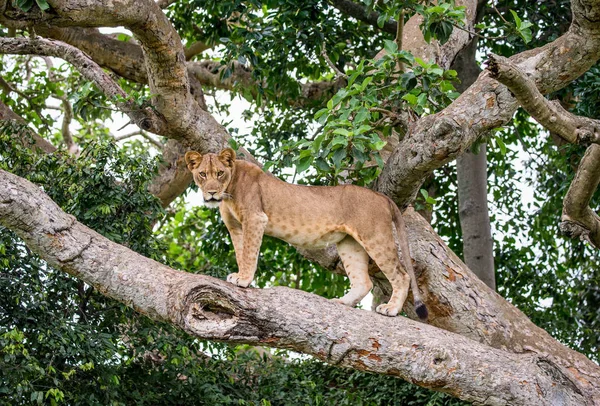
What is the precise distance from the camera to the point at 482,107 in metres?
5.54

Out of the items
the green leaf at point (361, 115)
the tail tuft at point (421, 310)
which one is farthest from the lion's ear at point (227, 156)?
the tail tuft at point (421, 310)

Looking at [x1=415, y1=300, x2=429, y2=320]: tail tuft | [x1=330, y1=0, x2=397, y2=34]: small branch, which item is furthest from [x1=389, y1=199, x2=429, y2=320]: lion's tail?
[x1=330, y1=0, x2=397, y2=34]: small branch

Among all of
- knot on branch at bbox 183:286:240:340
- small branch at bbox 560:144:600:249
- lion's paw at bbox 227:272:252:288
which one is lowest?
knot on branch at bbox 183:286:240:340

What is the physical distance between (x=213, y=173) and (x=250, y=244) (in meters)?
0.45

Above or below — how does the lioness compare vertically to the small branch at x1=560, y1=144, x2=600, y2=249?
below

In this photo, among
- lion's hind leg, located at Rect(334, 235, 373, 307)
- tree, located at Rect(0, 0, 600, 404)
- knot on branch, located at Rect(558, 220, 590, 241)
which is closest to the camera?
tree, located at Rect(0, 0, 600, 404)

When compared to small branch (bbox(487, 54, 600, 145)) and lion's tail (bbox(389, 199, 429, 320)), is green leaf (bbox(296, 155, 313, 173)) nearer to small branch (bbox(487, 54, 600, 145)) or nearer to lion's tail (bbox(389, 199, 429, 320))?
lion's tail (bbox(389, 199, 429, 320))

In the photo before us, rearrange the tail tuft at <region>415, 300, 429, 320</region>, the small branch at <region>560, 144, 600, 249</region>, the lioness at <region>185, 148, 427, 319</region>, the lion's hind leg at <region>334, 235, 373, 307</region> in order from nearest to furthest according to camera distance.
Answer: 1. the lioness at <region>185, 148, 427, 319</region>
2. the tail tuft at <region>415, 300, 429, 320</region>
3. the lion's hind leg at <region>334, 235, 373, 307</region>
4. the small branch at <region>560, 144, 600, 249</region>

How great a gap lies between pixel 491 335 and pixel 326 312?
4.79ft

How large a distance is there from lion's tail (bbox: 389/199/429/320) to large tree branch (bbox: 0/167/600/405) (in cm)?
49

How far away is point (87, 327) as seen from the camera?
19.8 feet

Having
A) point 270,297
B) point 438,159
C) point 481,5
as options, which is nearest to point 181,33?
point 481,5

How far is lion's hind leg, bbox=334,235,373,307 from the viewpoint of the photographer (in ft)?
18.9

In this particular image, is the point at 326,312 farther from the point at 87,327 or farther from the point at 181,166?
the point at 181,166
